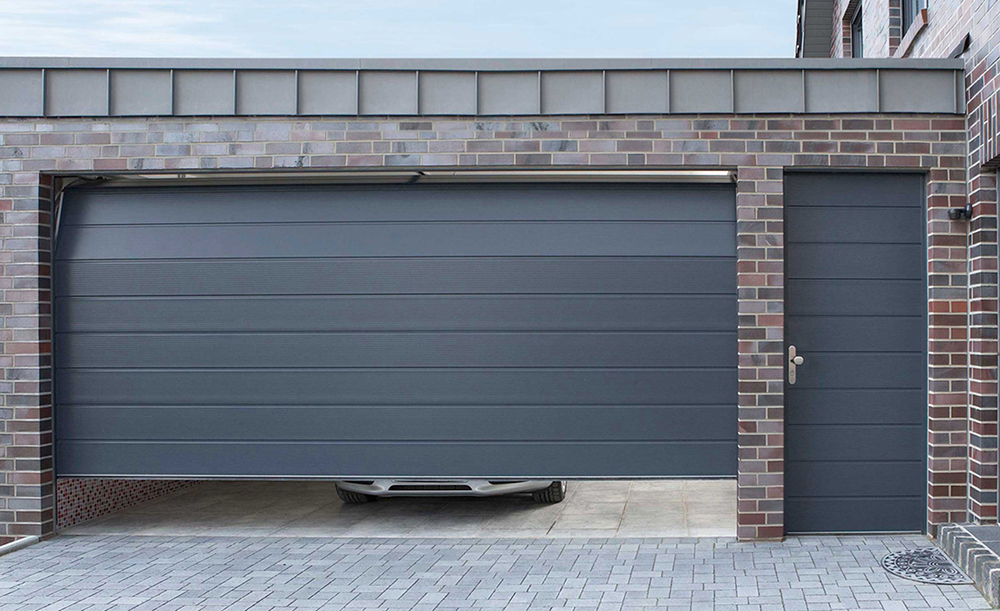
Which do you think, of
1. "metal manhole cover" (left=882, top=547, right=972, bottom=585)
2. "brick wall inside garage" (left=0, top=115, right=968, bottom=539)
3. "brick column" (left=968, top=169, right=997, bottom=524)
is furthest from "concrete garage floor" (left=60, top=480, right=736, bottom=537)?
"brick column" (left=968, top=169, right=997, bottom=524)

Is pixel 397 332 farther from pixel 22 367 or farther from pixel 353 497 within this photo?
pixel 22 367

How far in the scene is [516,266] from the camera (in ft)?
19.6

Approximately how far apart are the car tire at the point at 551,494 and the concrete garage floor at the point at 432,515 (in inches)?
2.7

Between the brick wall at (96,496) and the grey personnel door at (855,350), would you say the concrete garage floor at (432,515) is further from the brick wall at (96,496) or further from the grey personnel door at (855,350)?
the grey personnel door at (855,350)

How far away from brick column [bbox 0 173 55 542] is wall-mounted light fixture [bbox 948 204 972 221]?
6.49 meters

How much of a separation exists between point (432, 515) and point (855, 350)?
3.48 m

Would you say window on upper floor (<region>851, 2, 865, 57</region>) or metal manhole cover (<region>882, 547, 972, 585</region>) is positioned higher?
window on upper floor (<region>851, 2, 865, 57</region>)

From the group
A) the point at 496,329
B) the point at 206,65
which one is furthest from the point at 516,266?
the point at 206,65

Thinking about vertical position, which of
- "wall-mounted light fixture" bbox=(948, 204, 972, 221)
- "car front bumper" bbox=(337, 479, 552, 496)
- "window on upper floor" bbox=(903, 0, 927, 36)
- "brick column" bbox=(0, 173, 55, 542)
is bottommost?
"car front bumper" bbox=(337, 479, 552, 496)

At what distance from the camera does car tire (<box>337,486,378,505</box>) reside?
694 cm

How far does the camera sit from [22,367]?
596cm

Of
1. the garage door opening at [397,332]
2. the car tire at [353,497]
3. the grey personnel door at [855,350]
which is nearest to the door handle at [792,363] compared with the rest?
the grey personnel door at [855,350]

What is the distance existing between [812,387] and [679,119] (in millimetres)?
2111

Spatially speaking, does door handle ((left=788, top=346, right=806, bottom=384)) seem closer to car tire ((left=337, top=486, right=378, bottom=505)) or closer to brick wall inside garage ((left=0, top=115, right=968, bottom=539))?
brick wall inside garage ((left=0, top=115, right=968, bottom=539))
